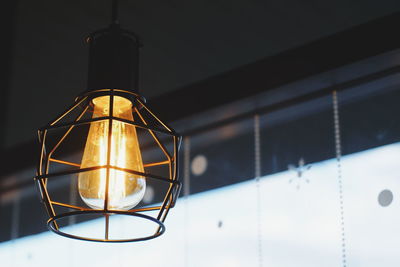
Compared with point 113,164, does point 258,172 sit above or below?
above

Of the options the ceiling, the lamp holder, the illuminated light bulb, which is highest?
the ceiling

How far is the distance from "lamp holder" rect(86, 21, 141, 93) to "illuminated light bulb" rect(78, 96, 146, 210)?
1.4 inches

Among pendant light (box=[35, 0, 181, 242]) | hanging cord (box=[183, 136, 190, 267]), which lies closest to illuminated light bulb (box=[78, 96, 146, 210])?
pendant light (box=[35, 0, 181, 242])

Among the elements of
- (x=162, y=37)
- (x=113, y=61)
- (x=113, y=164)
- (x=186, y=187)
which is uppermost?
(x=162, y=37)

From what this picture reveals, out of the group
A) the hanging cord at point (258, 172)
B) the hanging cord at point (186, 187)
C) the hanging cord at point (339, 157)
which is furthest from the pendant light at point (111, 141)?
the hanging cord at point (186, 187)

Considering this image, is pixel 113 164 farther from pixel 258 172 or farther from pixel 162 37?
pixel 162 37

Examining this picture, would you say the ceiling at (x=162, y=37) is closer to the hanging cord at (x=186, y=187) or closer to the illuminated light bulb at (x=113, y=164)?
the hanging cord at (x=186, y=187)

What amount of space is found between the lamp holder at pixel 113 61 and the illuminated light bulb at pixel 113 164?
0.04 meters

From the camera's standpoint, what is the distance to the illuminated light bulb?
1098 millimetres

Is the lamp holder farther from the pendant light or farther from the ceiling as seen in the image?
the ceiling

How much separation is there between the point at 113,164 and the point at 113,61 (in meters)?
0.20

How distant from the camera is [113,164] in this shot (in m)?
1.12

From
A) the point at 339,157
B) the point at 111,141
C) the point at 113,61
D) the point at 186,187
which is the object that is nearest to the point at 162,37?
the point at 186,187

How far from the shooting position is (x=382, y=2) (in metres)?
2.03
